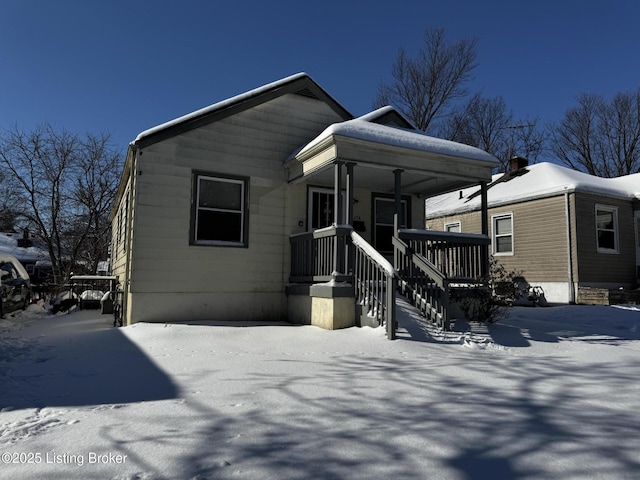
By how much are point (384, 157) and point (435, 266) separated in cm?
207

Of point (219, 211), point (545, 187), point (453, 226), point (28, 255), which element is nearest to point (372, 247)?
point (219, 211)

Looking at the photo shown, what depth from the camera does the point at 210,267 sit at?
27.2 feet

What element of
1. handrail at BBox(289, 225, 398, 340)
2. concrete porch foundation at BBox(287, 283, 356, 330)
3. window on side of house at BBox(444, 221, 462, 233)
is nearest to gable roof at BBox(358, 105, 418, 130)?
handrail at BBox(289, 225, 398, 340)

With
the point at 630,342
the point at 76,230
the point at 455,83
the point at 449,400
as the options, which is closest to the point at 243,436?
the point at 449,400

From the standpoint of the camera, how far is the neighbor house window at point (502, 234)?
1572 cm

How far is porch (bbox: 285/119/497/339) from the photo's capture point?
6840mm

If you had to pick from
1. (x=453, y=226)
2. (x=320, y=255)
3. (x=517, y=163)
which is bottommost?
(x=320, y=255)

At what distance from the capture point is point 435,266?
7.59m

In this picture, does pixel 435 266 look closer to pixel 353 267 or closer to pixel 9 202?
pixel 353 267

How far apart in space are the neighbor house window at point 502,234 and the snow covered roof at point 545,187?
0.53 meters

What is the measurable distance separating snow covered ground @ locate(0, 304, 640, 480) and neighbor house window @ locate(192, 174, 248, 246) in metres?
2.66

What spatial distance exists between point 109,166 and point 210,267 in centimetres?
1948

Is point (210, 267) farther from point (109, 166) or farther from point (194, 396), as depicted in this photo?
point (109, 166)

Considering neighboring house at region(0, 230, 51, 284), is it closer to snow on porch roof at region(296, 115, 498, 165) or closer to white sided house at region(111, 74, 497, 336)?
white sided house at region(111, 74, 497, 336)
